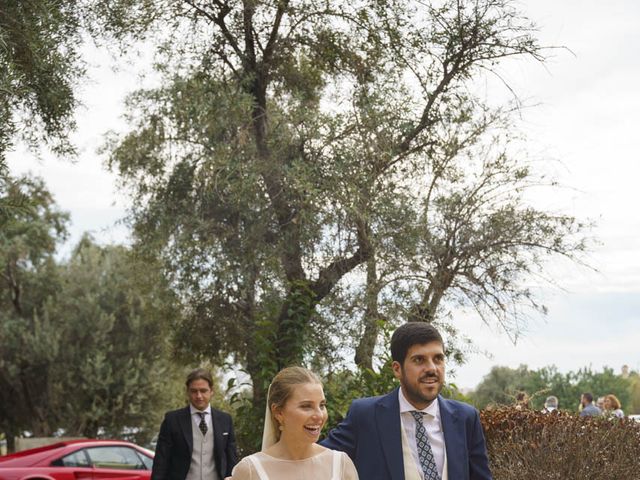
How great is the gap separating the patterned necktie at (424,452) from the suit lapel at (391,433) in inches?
3.5

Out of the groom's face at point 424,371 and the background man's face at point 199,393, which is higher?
the background man's face at point 199,393

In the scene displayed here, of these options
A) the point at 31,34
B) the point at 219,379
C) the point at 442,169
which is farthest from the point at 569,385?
the point at 31,34

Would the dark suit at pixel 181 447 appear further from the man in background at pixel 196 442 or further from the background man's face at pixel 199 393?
the background man's face at pixel 199 393

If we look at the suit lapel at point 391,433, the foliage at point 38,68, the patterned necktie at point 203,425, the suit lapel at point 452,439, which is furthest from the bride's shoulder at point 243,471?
the foliage at point 38,68

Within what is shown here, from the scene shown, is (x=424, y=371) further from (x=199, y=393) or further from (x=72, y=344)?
(x=72, y=344)

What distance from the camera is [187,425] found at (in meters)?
8.99

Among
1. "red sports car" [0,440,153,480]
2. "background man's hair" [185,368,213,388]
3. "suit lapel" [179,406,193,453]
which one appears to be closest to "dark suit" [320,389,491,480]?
"background man's hair" [185,368,213,388]

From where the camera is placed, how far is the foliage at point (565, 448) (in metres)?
8.75

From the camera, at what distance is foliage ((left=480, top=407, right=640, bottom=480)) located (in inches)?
344

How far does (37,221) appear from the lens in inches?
1321

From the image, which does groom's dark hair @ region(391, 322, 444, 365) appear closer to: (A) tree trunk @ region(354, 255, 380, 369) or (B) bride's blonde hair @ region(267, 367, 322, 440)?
(B) bride's blonde hair @ region(267, 367, 322, 440)

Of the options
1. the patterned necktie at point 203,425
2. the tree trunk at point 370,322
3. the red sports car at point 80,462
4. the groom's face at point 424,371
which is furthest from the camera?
the red sports car at point 80,462

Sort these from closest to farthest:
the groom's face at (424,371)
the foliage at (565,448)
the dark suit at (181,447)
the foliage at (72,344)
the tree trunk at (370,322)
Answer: the groom's face at (424,371)
the foliage at (565,448)
the dark suit at (181,447)
the tree trunk at (370,322)
the foliage at (72,344)

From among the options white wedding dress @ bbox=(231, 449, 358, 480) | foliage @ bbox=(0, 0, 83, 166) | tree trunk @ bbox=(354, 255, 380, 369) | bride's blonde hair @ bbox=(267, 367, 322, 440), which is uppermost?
foliage @ bbox=(0, 0, 83, 166)
